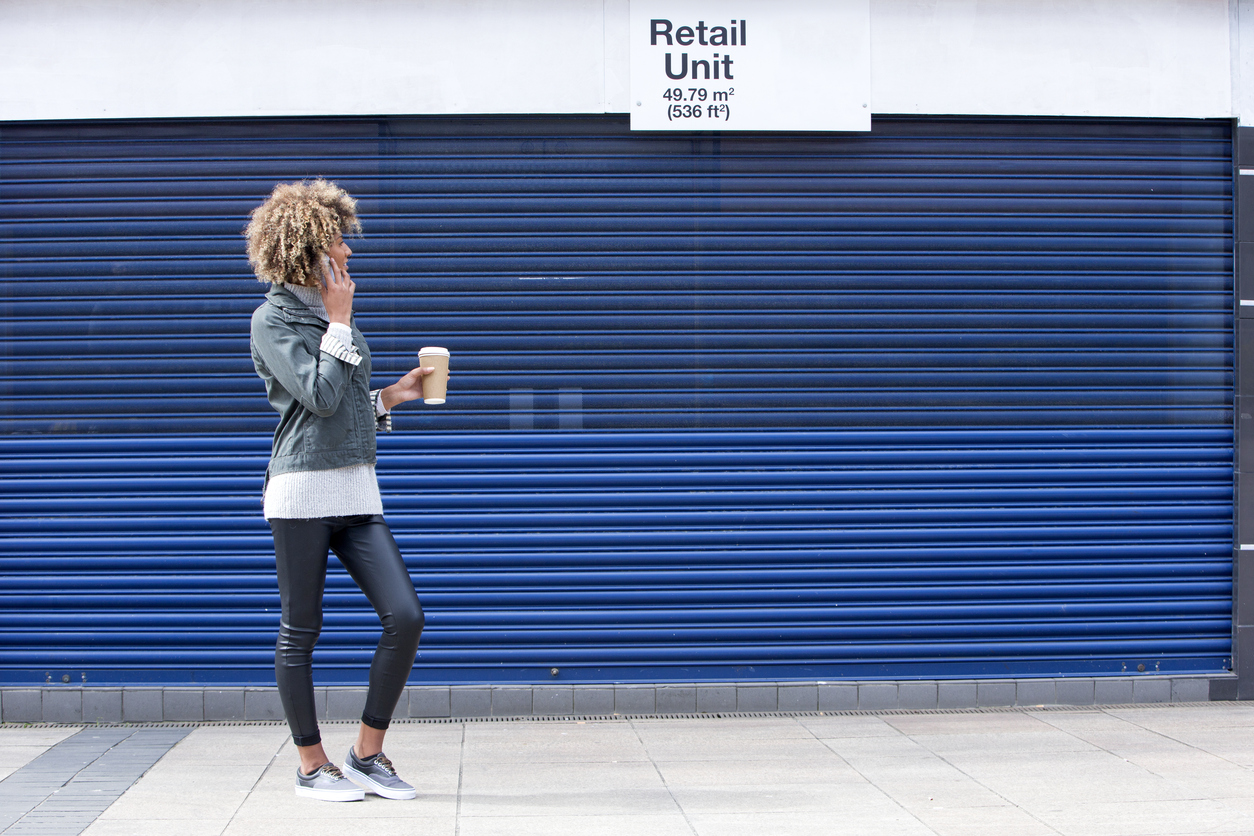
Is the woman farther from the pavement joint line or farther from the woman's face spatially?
the pavement joint line

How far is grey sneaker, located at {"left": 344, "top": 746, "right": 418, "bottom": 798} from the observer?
13.1ft

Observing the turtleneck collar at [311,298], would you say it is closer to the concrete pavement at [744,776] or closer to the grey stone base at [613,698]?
the concrete pavement at [744,776]

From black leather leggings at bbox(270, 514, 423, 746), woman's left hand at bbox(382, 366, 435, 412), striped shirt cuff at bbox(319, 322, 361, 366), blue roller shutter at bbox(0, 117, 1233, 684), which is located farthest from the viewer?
blue roller shutter at bbox(0, 117, 1233, 684)

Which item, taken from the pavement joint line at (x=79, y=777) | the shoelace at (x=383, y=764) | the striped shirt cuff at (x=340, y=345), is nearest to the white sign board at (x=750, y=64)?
the striped shirt cuff at (x=340, y=345)

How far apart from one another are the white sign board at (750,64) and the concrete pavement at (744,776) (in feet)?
9.76

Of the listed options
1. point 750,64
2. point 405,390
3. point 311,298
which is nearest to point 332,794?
point 405,390

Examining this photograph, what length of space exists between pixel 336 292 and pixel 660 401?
2.20 m

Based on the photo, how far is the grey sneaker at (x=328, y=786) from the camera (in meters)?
3.97

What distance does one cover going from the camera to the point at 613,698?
5.56 meters

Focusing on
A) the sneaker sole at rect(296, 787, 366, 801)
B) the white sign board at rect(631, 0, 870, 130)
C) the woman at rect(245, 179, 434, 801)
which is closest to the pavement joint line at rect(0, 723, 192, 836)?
the sneaker sole at rect(296, 787, 366, 801)

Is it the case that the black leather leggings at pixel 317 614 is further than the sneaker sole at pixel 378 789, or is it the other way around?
the sneaker sole at pixel 378 789

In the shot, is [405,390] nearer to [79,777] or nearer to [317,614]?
[317,614]

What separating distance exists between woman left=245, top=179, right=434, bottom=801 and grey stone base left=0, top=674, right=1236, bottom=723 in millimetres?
1503

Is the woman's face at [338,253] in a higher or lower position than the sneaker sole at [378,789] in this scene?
Answer: higher
